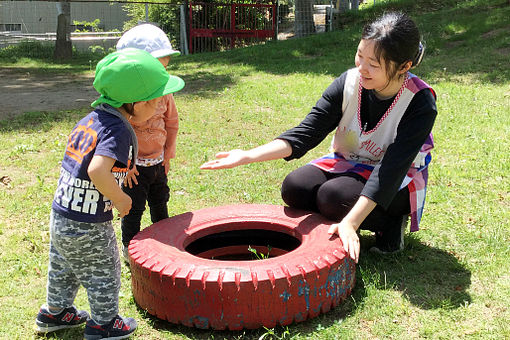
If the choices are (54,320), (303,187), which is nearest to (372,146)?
(303,187)

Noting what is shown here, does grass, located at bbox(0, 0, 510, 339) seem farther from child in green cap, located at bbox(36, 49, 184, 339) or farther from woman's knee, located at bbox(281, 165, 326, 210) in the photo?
woman's knee, located at bbox(281, 165, 326, 210)

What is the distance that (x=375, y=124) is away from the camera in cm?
316

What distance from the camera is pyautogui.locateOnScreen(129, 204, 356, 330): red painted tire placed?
8.11 feet

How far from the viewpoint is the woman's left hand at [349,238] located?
2.69 meters

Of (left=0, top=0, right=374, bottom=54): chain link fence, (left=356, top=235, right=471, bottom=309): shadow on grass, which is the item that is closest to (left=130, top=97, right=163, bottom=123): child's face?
(left=356, top=235, right=471, bottom=309): shadow on grass

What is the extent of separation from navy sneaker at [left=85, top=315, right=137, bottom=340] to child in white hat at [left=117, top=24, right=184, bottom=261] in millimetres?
861

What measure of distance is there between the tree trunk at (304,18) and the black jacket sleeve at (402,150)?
44.9 feet

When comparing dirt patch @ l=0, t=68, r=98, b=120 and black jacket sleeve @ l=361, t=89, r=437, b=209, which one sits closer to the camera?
black jacket sleeve @ l=361, t=89, r=437, b=209

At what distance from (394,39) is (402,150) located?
55 centimetres

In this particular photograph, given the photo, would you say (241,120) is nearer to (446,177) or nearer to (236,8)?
(446,177)

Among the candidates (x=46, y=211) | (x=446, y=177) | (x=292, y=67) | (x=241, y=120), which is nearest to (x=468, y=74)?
(x=292, y=67)

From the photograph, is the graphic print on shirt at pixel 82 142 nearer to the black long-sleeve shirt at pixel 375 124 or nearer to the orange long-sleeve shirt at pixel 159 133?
the orange long-sleeve shirt at pixel 159 133

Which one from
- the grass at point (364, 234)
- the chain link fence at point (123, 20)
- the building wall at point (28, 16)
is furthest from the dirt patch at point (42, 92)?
the building wall at point (28, 16)

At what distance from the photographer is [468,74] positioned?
29.4ft
